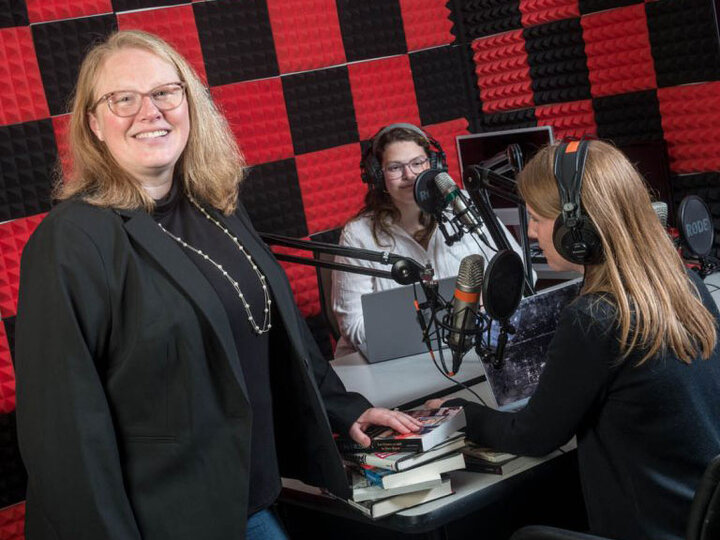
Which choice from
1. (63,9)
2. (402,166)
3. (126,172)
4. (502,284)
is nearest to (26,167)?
(63,9)

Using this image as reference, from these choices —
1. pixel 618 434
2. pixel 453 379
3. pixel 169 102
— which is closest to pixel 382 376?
pixel 453 379

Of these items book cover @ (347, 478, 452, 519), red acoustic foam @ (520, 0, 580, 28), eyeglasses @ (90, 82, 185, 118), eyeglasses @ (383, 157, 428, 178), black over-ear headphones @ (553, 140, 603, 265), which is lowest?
book cover @ (347, 478, 452, 519)

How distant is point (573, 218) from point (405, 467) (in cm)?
56

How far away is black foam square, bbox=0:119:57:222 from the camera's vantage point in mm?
3125

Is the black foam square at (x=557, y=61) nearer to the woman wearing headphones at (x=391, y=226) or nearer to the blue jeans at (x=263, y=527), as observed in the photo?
the woman wearing headphones at (x=391, y=226)

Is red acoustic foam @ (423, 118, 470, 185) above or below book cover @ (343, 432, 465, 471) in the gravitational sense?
above

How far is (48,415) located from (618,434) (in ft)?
3.10

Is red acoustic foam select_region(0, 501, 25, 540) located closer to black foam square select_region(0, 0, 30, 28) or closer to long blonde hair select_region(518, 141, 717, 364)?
black foam square select_region(0, 0, 30, 28)

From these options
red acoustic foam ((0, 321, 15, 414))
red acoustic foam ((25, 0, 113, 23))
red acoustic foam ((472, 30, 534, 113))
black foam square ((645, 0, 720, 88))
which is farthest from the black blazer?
red acoustic foam ((472, 30, 534, 113))

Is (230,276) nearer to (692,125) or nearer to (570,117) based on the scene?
(692,125)

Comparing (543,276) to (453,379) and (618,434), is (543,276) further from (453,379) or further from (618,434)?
(618,434)

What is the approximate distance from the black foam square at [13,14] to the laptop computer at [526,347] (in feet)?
7.00

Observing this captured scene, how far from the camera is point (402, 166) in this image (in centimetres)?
295

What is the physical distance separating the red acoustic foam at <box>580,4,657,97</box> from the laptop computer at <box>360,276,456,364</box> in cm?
146
